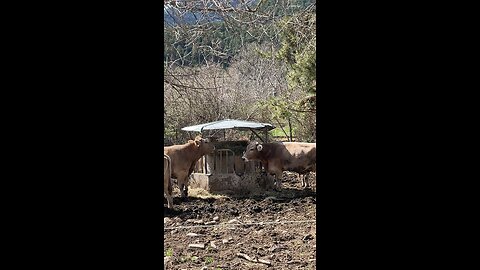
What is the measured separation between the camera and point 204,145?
908cm

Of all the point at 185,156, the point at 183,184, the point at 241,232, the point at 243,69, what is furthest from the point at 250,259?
the point at 243,69

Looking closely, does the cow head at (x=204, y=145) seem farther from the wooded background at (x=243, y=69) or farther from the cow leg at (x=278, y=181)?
the cow leg at (x=278, y=181)

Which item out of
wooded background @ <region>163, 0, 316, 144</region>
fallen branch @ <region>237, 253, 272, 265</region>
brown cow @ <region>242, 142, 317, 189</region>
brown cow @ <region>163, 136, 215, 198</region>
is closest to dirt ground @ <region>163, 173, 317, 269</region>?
fallen branch @ <region>237, 253, 272, 265</region>

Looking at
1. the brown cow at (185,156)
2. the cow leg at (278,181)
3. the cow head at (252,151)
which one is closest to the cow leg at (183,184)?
the brown cow at (185,156)

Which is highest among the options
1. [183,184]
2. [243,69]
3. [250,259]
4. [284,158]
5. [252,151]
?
[243,69]

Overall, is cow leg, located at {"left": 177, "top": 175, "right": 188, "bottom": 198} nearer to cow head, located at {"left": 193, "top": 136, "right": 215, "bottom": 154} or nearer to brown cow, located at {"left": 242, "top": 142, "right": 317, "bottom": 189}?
cow head, located at {"left": 193, "top": 136, "right": 215, "bottom": 154}

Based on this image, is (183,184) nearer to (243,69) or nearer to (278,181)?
(278,181)

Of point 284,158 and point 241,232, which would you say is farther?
point 284,158

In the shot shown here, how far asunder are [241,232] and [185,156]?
2972mm

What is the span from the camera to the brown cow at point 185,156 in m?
8.59
